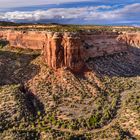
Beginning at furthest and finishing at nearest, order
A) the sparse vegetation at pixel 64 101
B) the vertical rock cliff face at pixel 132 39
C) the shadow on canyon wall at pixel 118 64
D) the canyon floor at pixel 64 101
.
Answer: the vertical rock cliff face at pixel 132 39, the shadow on canyon wall at pixel 118 64, the sparse vegetation at pixel 64 101, the canyon floor at pixel 64 101

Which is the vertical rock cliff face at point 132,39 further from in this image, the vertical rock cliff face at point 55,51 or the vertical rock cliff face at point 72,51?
the vertical rock cliff face at point 55,51

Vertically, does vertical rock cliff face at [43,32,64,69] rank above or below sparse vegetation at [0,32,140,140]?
above

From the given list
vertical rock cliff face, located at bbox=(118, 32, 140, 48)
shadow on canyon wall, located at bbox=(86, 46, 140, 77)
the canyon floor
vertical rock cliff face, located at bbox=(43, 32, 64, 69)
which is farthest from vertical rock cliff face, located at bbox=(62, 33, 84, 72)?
vertical rock cliff face, located at bbox=(118, 32, 140, 48)

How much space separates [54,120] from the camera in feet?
290

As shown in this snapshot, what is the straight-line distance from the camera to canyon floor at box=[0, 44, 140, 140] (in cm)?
8512

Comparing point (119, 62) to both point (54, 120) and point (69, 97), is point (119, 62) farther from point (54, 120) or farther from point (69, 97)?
point (54, 120)

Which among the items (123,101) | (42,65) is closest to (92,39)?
(42,65)

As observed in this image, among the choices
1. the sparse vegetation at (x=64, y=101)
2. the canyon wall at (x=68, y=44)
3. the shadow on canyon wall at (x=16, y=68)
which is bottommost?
the sparse vegetation at (x=64, y=101)

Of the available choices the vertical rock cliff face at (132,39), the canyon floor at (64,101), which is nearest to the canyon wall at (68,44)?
the canyon floor at (64,101)

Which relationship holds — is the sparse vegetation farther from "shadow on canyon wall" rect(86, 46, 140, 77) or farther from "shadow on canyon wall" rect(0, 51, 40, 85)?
"shadow on canyon wall" rect(86, 46, 140, 77)

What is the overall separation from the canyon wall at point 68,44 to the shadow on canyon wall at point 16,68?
300 centimetres

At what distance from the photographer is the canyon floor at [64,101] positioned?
85.1 meters

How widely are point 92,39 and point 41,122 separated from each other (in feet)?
112

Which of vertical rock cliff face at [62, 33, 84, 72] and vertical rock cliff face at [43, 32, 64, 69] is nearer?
vertical rock cliff face at [62, 33, 84, 72]
